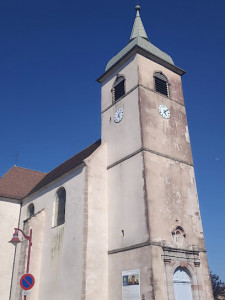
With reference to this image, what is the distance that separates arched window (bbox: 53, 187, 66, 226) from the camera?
17791 mm

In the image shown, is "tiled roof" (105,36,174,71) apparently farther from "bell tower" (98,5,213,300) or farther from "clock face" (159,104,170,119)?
"clock face" (159,104,170,119)

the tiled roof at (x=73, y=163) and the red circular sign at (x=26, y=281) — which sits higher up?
the tiled roof at (x=73, y=163)

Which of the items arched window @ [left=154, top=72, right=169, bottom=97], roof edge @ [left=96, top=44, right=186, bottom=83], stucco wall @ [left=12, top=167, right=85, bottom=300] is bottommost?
stucco wall @ [left=12, top=167, right=85, bottom=300]

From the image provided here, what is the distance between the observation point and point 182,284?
14055 millimetres

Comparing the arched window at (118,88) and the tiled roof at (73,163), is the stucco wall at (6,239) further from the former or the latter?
the arched window at (118,88)

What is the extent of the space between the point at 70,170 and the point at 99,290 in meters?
6.37

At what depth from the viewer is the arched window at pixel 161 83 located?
61.5 ft

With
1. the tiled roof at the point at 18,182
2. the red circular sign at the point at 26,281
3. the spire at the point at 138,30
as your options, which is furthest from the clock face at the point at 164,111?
the tiled roof at the point at 18,182

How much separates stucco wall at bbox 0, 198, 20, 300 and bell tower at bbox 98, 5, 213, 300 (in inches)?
→ 344

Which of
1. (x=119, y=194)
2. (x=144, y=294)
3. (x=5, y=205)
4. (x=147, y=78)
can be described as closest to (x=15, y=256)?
(x=5, y=205)

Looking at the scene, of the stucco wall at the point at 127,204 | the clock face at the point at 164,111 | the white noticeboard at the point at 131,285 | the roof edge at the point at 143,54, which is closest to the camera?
the white noticeboard at the point at 131,285

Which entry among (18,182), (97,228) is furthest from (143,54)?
(18,182)

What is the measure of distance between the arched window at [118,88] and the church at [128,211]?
74 mm

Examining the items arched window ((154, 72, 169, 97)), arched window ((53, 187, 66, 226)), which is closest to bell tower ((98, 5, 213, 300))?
arched window ((154, 72, 169, 97))
